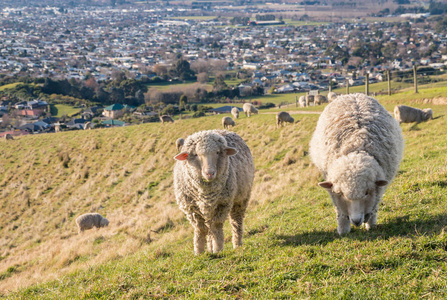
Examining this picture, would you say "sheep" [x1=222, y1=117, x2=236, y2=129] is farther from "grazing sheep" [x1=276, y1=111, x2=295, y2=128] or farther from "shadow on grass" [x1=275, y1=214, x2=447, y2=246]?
"shadow on grass" [x1=275, y1=214, x2=447, y2=246]

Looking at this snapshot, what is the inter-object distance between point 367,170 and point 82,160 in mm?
19772

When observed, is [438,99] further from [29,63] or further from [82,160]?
[29,63]

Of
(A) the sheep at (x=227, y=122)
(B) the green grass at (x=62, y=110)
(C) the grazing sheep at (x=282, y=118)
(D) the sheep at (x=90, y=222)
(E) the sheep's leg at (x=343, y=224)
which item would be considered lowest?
(B) the green grass at (x=62, y=110)

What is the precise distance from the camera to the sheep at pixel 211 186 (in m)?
5.67

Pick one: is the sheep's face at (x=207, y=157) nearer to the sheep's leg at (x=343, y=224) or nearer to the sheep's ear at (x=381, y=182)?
the sheep's leg at (x=343, y=224)

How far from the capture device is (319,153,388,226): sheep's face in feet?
16.5

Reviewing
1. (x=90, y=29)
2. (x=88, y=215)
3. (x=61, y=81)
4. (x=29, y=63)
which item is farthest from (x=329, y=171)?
(x=90, y=29)

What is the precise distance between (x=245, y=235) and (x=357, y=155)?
2.82 m

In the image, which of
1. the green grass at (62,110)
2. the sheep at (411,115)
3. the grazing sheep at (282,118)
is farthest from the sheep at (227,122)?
the green grass at (62,110)

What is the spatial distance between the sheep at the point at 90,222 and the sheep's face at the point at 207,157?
26.8ft

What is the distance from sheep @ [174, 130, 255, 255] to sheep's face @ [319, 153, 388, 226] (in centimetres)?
149

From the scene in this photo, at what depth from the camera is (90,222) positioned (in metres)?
13.0

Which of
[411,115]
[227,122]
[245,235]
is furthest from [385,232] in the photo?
[227,122]

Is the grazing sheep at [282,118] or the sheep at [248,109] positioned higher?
the grazing sheep at [282,118]
